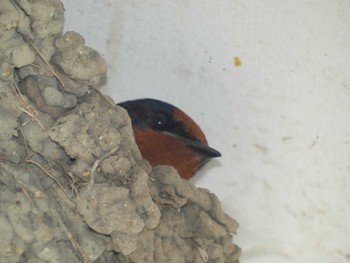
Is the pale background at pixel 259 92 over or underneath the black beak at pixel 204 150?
over

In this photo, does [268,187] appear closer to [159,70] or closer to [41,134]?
[159,70]

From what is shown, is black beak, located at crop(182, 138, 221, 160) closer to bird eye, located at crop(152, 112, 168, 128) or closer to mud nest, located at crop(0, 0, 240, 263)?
bird eye, located at crop(152, 112, 168, 128)

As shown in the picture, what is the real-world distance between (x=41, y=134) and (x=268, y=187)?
2.58 ft

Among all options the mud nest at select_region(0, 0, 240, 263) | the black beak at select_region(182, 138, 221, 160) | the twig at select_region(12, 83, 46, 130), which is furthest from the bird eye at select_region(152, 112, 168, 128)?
the twig at select_region(12, 83, 46, 130)

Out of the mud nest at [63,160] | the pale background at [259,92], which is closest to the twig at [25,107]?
the mud nest at [63,160]

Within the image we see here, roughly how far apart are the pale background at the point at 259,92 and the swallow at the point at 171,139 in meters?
0.06

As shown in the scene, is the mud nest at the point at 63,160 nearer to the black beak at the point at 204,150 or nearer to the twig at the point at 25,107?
the twig at the point at 25,107

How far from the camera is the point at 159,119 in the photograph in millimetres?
2871

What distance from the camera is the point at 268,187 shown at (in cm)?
284

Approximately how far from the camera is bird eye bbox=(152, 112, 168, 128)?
113 inches

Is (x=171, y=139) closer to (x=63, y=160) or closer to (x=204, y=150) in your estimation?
(x=204, y=150)

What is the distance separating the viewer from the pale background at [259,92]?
8.76 ft

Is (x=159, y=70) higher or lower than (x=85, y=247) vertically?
higher

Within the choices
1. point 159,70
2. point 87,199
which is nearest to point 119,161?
point 87,199
